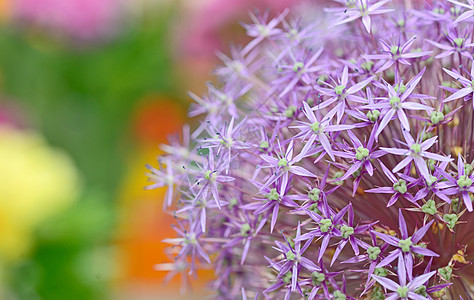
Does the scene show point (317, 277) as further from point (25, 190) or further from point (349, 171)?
point (25, 190)

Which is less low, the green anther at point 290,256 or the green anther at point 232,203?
the green anther at point 232,203

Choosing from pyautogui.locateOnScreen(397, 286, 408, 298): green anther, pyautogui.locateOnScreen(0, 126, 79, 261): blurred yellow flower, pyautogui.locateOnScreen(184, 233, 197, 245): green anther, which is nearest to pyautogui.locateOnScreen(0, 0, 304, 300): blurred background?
pyautogui.locateOnScreen(0, 126, 79, 261): blurred yellow flower

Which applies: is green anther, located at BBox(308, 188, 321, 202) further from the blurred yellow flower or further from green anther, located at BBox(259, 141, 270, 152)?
the blurred yellow flower

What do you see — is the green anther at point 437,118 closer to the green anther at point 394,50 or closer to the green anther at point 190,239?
the green anther at point 394,50

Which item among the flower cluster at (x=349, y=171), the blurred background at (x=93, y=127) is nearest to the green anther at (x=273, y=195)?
the flower cluster at (x=349, y=171)

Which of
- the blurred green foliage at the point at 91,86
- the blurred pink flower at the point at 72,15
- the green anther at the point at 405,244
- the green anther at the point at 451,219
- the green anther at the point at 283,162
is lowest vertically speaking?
the green anther at the point at 405,244

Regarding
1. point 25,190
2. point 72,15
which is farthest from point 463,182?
point 72,15
